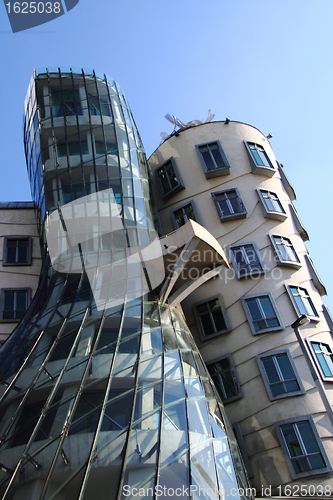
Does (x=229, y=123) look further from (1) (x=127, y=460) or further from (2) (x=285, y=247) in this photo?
(1) (x=127, y=460)

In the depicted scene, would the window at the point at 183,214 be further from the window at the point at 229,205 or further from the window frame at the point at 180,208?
the window at the point at 229,205

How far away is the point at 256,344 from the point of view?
16.0 m

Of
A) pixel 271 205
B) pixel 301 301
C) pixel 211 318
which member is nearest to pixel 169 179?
pixel 271 205

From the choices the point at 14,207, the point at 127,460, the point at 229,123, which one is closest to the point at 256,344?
the point at 127,460

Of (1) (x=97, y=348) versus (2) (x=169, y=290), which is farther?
(2) (x=169, y=290)

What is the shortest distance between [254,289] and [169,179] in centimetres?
676

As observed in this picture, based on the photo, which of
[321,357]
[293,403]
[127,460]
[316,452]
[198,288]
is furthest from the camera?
[198,288]

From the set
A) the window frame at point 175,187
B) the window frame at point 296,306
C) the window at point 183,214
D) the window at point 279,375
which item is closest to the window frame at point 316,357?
the window at point 279,375

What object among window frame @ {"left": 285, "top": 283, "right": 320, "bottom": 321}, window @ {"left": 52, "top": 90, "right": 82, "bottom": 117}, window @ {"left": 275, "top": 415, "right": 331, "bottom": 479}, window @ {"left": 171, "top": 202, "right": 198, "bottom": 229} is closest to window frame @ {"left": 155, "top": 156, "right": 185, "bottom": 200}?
window @ {"left": 171, "top": 202, "right": 198, "bottom": 229}

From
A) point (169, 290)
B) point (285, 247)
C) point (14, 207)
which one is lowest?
point (169, 290)

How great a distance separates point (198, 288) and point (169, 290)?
2.39 m

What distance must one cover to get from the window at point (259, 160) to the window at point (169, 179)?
3.17 m

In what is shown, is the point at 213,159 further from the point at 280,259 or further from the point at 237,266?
the point at 280,259

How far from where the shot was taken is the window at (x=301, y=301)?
655 inches
